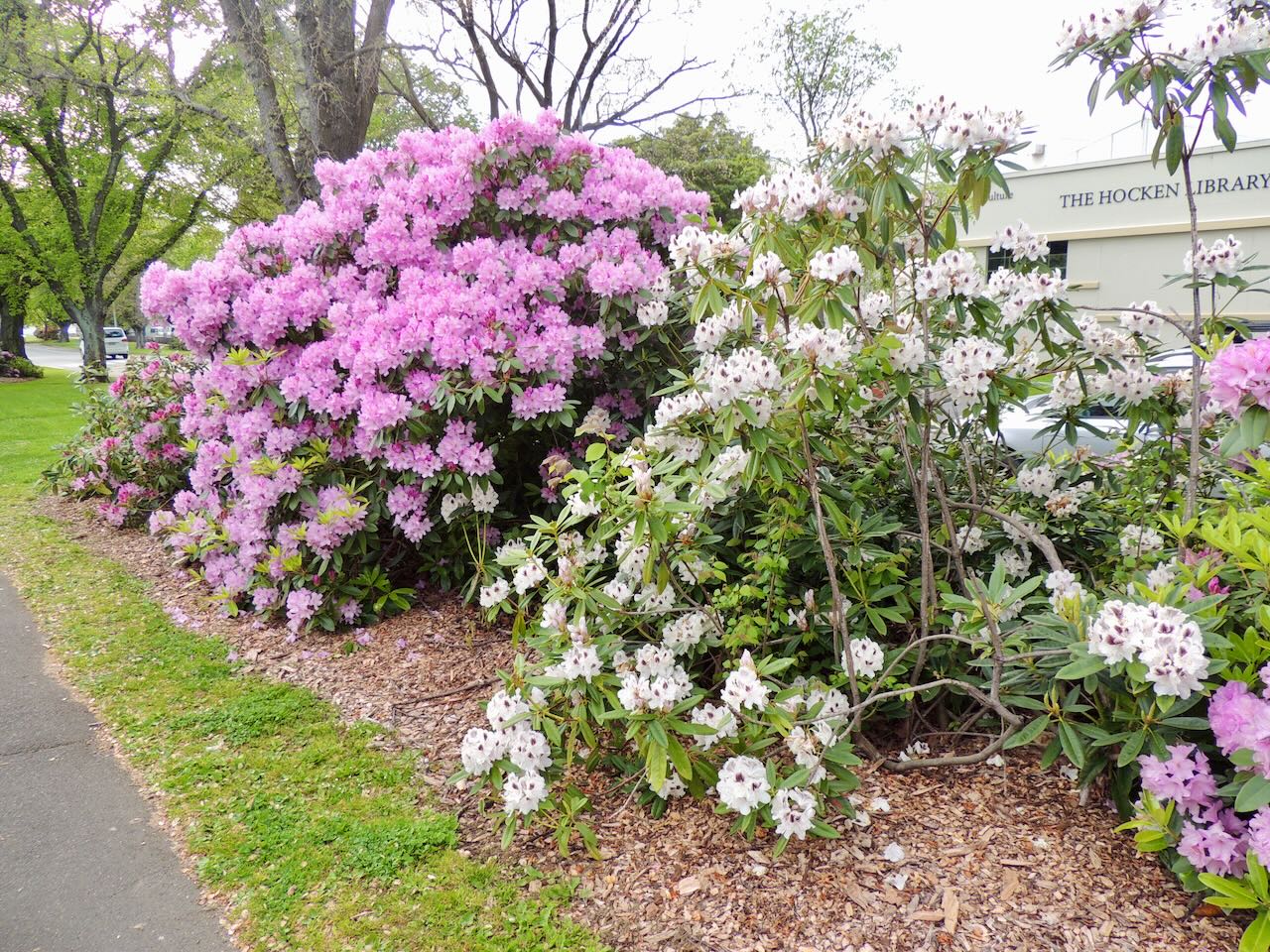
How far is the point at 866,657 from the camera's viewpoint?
238 cm

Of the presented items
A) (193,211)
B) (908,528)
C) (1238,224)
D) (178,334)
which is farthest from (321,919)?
(193,211)

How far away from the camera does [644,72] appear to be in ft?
40.3

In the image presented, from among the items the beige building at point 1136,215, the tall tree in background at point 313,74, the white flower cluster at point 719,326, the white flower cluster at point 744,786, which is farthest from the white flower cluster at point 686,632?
the beige building at point 1136,215

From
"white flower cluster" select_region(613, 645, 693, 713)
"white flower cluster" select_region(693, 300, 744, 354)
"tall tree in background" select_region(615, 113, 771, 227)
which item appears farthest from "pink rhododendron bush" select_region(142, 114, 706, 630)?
"tall tree in background" select_region(615, 113, 771, 227)

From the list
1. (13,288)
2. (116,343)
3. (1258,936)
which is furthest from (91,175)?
(116,343)

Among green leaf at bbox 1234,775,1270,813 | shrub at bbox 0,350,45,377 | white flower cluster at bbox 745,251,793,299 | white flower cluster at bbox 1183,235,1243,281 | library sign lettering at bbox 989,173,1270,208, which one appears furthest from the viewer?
shrub at bbox 0,350,45,377

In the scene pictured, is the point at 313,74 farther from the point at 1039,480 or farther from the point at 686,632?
the point at 1039,480

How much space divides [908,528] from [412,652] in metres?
2.34

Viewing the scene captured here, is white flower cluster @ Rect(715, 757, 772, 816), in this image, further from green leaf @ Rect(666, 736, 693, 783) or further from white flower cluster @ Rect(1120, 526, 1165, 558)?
white flower cluster @ Rect(1120, 526, 1165, 558)

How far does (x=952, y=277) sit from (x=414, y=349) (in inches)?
93.3

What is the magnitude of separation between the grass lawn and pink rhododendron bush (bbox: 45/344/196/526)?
200 centimetres

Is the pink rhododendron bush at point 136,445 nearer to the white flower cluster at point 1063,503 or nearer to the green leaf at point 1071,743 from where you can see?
the white flower cluster at point 1063,503

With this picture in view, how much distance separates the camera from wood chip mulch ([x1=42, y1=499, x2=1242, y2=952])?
186cm

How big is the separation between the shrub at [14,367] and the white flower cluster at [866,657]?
30.2 meters
